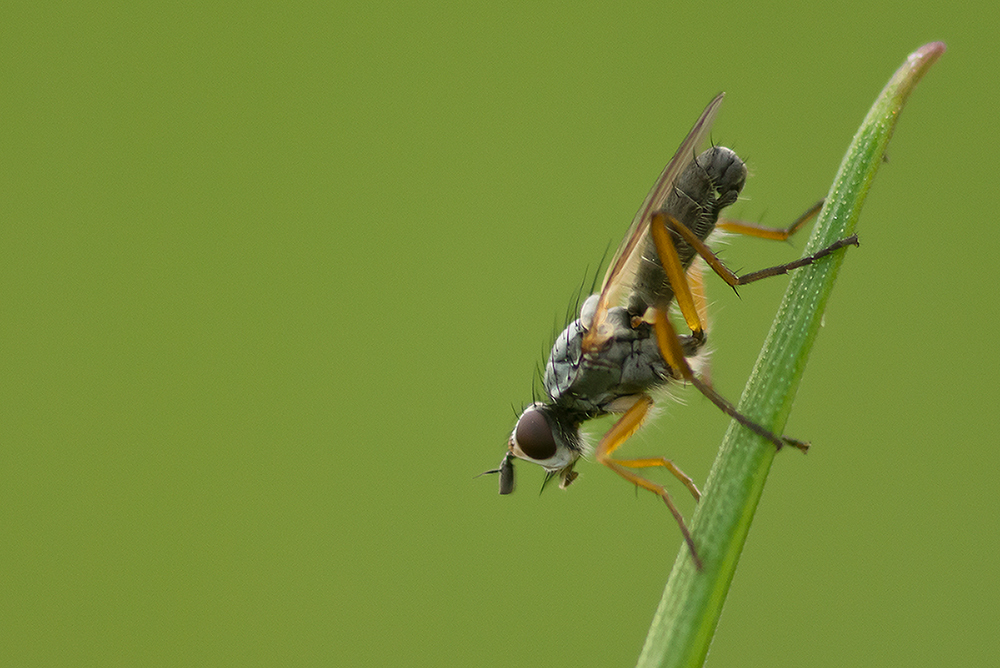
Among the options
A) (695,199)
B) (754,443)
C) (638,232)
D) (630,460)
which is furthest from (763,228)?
(754,443)

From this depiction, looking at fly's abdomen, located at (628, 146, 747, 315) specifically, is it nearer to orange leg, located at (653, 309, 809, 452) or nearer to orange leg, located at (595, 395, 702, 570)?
orange leg, located at (653, 309, 809, 452)

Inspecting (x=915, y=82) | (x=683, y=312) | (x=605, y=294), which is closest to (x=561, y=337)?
(x=605, y=294)

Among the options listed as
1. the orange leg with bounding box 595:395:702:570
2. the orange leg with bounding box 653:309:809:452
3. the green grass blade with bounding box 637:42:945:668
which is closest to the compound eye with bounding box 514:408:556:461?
the orange leg with bounding box 595:395:702:570

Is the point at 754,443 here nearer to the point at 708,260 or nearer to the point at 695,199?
the point at 708,260

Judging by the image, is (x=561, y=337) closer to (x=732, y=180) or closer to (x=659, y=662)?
(x=732, y=180)

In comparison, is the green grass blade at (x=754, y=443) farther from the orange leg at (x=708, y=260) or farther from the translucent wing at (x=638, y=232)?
the translucent wing at (x=638, y=232)

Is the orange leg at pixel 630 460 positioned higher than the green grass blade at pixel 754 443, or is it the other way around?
the green grass blade at pixel 754 443

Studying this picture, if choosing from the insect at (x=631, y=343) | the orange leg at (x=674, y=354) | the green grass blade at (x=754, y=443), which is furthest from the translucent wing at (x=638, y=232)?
the green grass blade at (x=754, y=443)
